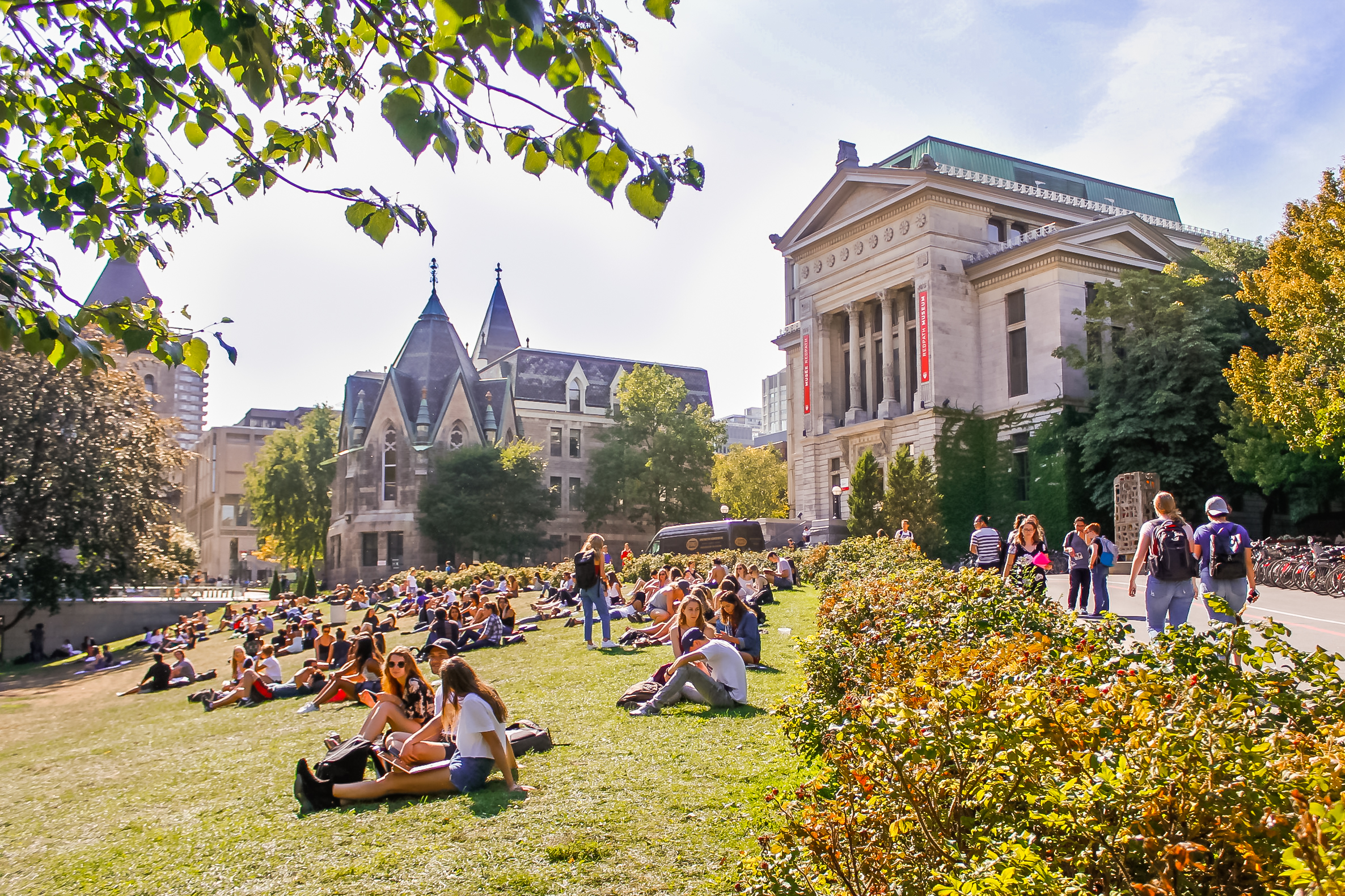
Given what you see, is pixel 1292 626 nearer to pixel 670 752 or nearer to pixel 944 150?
pixel 670 752

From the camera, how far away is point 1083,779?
122 inches

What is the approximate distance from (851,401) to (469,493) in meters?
22.0

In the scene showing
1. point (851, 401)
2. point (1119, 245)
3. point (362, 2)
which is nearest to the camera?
point (362, 2)

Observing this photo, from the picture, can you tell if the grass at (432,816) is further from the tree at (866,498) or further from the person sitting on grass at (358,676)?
the tree at (866,498)

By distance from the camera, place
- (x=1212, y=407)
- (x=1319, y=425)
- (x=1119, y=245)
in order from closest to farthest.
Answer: (x=1319, y=425) → (x=1212, y=407) → (x=1119, y=245)

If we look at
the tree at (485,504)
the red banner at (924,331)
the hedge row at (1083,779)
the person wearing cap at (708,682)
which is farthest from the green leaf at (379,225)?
the tree at (485,504)

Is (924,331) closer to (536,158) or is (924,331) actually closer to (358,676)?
(358,676)

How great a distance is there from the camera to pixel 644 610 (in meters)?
21.5

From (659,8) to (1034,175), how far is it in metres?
61.9

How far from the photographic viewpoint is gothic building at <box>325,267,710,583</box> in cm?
6141

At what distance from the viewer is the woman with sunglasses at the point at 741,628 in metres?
13.3

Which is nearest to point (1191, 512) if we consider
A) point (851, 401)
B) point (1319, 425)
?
point (1319, 425)

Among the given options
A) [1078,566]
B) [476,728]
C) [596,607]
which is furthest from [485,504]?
[476,728]

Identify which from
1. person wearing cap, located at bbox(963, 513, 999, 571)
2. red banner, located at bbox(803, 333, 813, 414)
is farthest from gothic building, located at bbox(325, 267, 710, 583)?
person wearing cap, located at bbox(963, 513, 999, 571)
